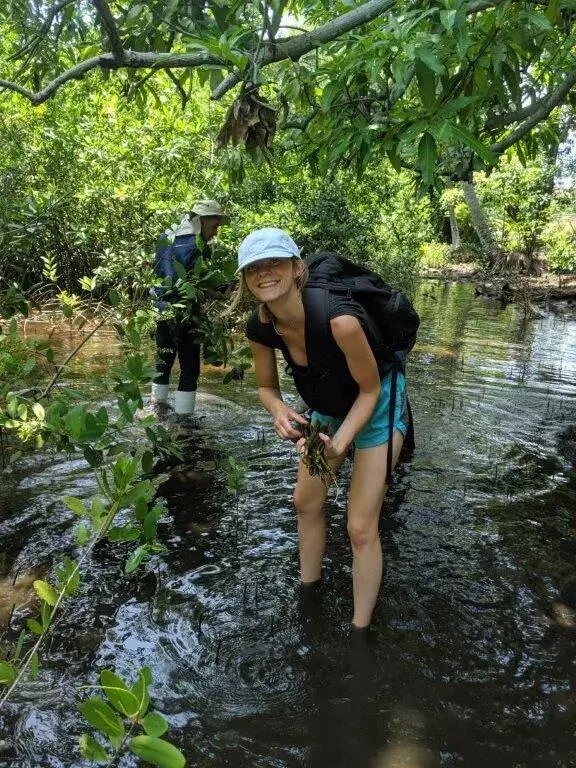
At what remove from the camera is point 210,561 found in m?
3.82

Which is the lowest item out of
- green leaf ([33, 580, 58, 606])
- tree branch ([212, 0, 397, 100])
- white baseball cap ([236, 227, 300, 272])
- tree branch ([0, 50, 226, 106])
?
green leaf ([33, 580, 58, 606])

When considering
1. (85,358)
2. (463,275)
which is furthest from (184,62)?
(463,275)

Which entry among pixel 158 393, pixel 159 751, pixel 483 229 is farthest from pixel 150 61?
pixel 483 229

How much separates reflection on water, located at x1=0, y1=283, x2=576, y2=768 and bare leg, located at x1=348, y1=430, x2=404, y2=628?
0.17 meters

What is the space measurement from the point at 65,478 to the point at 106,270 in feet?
5.66

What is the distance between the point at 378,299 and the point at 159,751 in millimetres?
2149

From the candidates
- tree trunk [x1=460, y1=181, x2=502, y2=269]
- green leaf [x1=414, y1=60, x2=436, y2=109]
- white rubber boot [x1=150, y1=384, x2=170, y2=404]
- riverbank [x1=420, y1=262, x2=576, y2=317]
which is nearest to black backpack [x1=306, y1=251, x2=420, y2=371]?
green leaf [x1=414, y1=60, x2=436, y2=109]

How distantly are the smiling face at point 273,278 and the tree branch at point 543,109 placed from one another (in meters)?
3.90

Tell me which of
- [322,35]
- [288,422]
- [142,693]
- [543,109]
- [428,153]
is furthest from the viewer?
[543,109]

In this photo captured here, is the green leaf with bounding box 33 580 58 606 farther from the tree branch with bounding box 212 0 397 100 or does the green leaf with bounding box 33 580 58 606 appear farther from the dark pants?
the dark pants

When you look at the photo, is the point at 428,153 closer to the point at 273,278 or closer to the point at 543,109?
the point at 273,278

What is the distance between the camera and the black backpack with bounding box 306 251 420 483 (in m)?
2.99

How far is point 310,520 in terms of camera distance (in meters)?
3.42

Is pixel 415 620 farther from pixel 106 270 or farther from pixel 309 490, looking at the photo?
pixel 106 270
